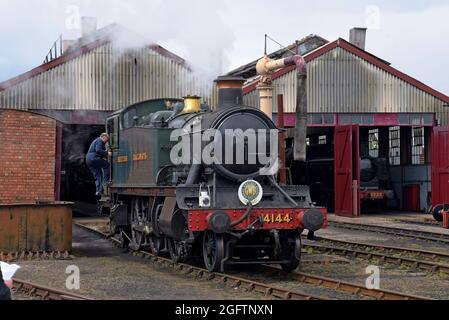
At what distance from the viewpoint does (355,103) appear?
25.9 metres

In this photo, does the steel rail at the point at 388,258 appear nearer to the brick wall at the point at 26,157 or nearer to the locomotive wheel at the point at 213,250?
the locomotive wheel at the point at 213,250

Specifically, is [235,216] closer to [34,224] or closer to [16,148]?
[34,224]

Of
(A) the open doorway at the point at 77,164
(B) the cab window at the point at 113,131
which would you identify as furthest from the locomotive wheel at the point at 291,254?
(A) the open doorway at the point at 77,164

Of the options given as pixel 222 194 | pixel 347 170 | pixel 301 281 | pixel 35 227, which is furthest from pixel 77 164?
pixel 301 281

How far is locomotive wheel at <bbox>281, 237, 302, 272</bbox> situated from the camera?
11055 mm

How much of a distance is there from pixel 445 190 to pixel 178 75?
976 cm

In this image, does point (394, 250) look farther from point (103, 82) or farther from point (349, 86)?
point (103, 82)

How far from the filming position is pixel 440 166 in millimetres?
23422

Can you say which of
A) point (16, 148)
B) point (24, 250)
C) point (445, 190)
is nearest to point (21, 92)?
point (16, 148)

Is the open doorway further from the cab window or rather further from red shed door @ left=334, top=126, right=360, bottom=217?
the cab window

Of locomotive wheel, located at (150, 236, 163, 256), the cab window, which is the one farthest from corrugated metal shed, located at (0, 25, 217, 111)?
locomotive wheel, located at (150, 236, 163, 256)

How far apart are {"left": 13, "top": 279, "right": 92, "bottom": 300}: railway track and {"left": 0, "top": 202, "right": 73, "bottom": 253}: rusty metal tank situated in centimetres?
315

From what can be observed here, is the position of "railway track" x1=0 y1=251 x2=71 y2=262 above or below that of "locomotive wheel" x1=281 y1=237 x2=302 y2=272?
below

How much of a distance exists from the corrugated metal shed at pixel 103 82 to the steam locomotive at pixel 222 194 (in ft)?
34.5
